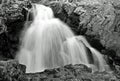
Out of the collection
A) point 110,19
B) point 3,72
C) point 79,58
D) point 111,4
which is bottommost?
point 79,58

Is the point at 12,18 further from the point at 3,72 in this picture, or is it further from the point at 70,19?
the point at 3,72

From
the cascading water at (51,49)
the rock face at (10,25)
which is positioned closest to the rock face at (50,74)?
the cascading water at (51,49)

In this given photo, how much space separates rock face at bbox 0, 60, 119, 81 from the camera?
1003cm

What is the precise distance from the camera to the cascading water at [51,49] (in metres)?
16.1

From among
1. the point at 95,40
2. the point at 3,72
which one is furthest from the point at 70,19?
the point at 3,72

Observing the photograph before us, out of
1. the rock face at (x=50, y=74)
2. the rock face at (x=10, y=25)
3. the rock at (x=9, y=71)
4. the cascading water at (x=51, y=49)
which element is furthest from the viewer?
A: the rock face at (x=10, y=25)

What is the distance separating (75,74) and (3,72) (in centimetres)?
471

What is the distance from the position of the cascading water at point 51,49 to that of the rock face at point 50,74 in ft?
10.1

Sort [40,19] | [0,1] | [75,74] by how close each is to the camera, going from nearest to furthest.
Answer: [75,74]
[0,1]
[40,19]

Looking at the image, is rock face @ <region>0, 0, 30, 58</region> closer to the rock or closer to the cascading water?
the cascading water

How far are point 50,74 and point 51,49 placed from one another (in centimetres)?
468

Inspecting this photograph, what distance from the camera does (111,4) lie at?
68.0 ft

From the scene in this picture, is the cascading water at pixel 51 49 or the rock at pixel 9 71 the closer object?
the rock at pixel 9 71

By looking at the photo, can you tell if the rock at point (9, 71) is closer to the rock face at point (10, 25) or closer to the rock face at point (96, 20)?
the rock face at point (10, 25)
